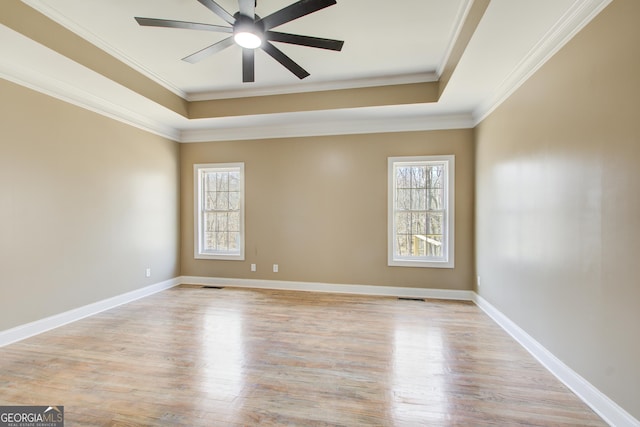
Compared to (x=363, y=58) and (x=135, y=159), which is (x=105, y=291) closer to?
(x=135, y=159)

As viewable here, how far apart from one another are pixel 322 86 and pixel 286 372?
3.49 m

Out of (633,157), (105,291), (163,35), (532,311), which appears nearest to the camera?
(633,157)

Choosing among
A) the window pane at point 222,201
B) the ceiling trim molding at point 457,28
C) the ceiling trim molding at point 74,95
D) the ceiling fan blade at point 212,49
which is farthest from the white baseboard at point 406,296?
the ceiling fan blade at point 212,49

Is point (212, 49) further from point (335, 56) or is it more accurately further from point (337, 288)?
point (337, 288)

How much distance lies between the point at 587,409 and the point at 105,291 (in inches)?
199

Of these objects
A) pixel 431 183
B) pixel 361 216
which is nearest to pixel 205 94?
pixel 361 216

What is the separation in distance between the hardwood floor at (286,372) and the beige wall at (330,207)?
1.01 m

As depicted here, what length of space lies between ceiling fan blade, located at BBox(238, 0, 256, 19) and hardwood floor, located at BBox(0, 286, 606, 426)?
277 centimetres

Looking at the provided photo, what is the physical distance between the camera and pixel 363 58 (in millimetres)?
3404

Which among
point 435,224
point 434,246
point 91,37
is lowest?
point 434,246

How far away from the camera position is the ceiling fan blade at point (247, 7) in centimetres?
208

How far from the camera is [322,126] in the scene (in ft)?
15.8

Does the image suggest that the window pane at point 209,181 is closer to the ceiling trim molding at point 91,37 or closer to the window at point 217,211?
the window at point 217,211

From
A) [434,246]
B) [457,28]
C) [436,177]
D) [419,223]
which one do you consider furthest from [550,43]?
[434,246]
